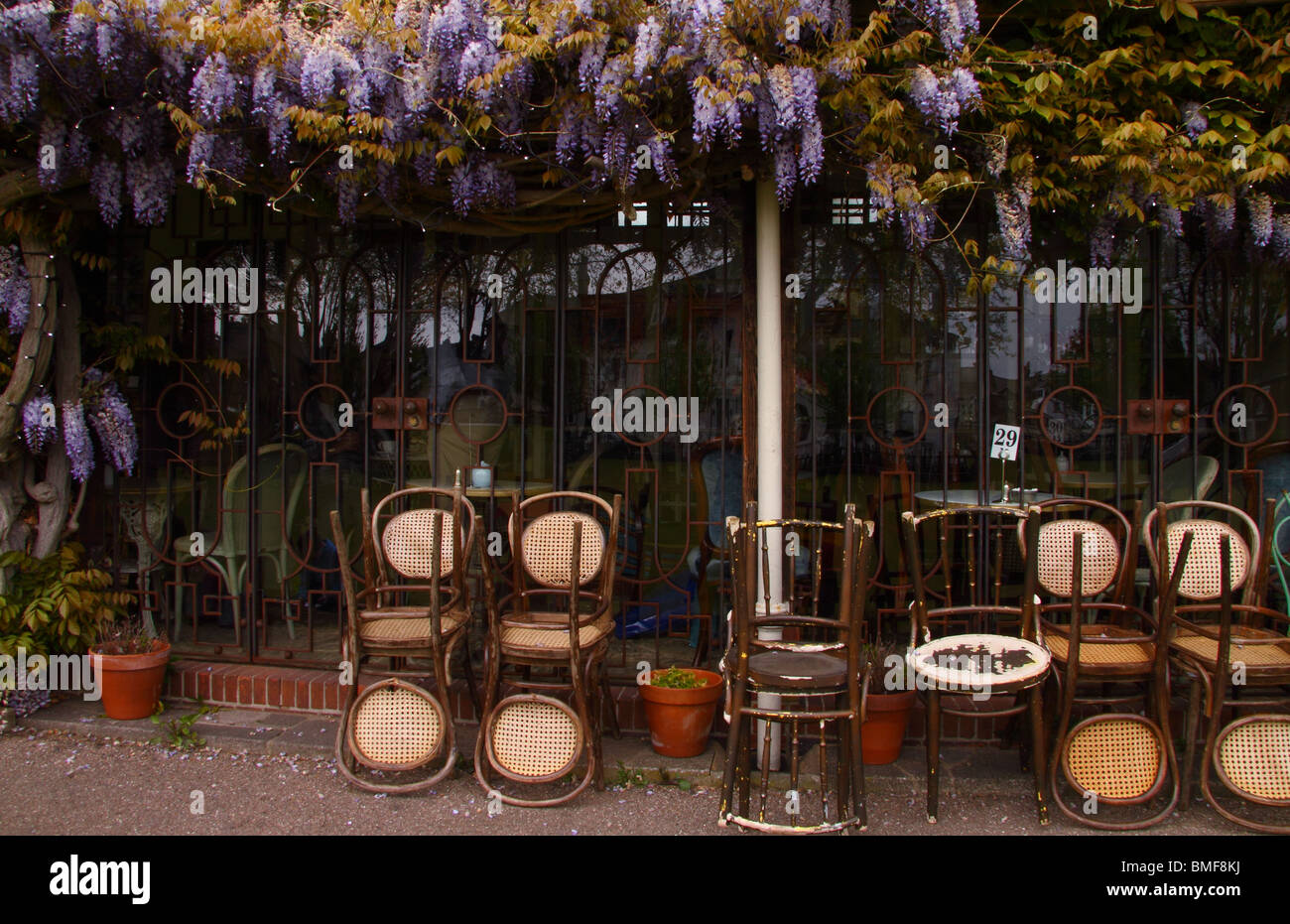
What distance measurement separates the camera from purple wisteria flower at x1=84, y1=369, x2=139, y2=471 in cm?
440

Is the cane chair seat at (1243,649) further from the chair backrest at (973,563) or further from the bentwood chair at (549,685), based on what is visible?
the bentwood chair at (549,685)

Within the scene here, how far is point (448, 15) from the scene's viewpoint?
11.4 feet

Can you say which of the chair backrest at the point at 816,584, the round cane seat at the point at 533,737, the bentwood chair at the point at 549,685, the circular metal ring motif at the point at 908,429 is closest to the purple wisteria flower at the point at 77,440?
the bentwood chair at the point at 549,685

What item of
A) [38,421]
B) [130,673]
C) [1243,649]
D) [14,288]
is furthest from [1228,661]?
[14,288]

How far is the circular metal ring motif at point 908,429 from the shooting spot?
4.23 m

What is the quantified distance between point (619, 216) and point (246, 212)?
6.27 feet

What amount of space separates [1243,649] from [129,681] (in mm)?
4664

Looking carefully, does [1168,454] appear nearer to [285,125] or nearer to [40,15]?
[285,125]

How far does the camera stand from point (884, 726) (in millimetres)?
3744

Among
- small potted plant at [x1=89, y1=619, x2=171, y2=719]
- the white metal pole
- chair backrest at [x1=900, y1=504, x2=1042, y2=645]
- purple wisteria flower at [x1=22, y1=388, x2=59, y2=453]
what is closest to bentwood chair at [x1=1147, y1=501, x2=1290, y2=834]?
chair backrest at [x1=900, y1=504, x2=1042, y2=645]

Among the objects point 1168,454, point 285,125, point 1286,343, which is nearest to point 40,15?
point 285,125

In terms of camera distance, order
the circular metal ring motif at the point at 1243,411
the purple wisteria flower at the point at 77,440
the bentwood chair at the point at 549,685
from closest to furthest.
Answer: the bentwood chair at the point at 549,685 < the circular metal ring motif at the point at 1243,411 < the purple wisteria flower at the point at 77,440

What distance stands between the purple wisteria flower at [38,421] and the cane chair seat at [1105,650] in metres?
4.41

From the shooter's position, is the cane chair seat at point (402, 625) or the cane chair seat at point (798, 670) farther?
the cane chair seat at point (402, 625)
